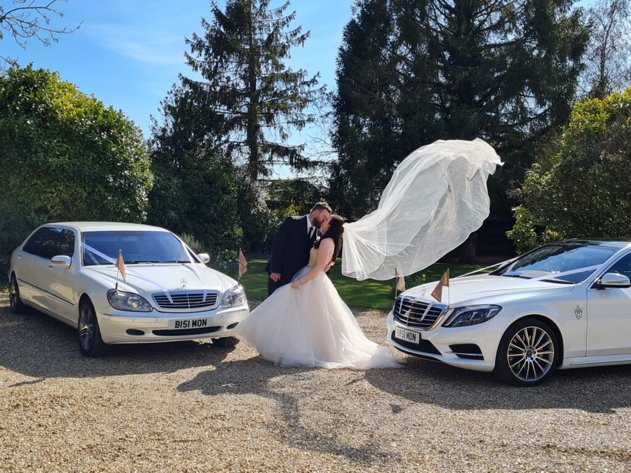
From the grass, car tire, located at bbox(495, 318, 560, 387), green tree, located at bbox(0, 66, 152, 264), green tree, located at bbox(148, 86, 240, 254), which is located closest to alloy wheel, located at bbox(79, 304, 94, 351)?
car tire, located at bbox(495, 318, 560, 387)

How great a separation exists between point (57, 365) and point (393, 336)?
3.83m

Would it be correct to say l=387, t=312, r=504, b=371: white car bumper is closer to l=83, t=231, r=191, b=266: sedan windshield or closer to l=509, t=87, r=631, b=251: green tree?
l=83, t=231, r=191, b=266: sedan windshield

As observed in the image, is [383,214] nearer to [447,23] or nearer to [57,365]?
[57,365]

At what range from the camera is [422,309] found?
23.8 ft

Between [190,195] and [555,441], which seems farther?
[190,195]

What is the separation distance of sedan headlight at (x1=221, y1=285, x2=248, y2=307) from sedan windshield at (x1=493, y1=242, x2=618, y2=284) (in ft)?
10.8

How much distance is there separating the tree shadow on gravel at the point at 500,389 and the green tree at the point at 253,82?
828 inches

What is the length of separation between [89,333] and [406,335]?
3.70 metres

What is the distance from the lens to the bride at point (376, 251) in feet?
25.4

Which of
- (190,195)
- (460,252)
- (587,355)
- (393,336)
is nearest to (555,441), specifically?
(587,355)

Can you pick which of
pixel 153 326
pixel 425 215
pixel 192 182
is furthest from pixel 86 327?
pixel 192 182

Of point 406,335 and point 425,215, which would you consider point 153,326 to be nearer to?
point 406,335

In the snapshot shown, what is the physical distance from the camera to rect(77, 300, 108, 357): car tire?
763cm

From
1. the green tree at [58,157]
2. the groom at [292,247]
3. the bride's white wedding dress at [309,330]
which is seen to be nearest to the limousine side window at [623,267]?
the bride's white wedding dress at [309,330]
